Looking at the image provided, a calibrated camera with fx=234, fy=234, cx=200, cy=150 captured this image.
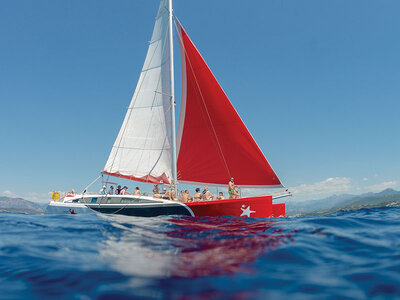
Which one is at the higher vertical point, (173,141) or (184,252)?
(173,141)

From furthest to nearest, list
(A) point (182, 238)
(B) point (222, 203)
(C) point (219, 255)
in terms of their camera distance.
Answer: (B) point (222, 203), (A) point (182, 238), (C) point (219, 255)

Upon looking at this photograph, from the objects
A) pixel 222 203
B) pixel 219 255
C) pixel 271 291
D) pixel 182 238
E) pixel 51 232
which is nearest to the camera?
pixel 271 291

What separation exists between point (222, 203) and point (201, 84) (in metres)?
8.22

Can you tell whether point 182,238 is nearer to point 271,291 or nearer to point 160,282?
point 160,282

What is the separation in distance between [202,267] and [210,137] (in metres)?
11.7

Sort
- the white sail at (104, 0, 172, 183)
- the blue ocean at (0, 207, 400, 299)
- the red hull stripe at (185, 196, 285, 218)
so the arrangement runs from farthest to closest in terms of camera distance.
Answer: the white sail at (104, 0, 172, 183) → the red hull stripe at (185, 196, 285, 218) → the blue ocean at (0, 207, 400, 299)

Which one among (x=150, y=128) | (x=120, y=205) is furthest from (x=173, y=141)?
(x=120, y=205)

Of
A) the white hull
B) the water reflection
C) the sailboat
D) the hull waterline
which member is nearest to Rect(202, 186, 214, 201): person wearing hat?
the sailboat

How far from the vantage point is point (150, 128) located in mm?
16047

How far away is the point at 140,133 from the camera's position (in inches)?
637

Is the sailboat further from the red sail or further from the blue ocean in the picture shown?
the blue ocean

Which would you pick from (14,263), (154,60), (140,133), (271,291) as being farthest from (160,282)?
(154,60)

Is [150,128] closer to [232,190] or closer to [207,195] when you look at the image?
[207,195]

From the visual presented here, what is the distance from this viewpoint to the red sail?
1373 cm
